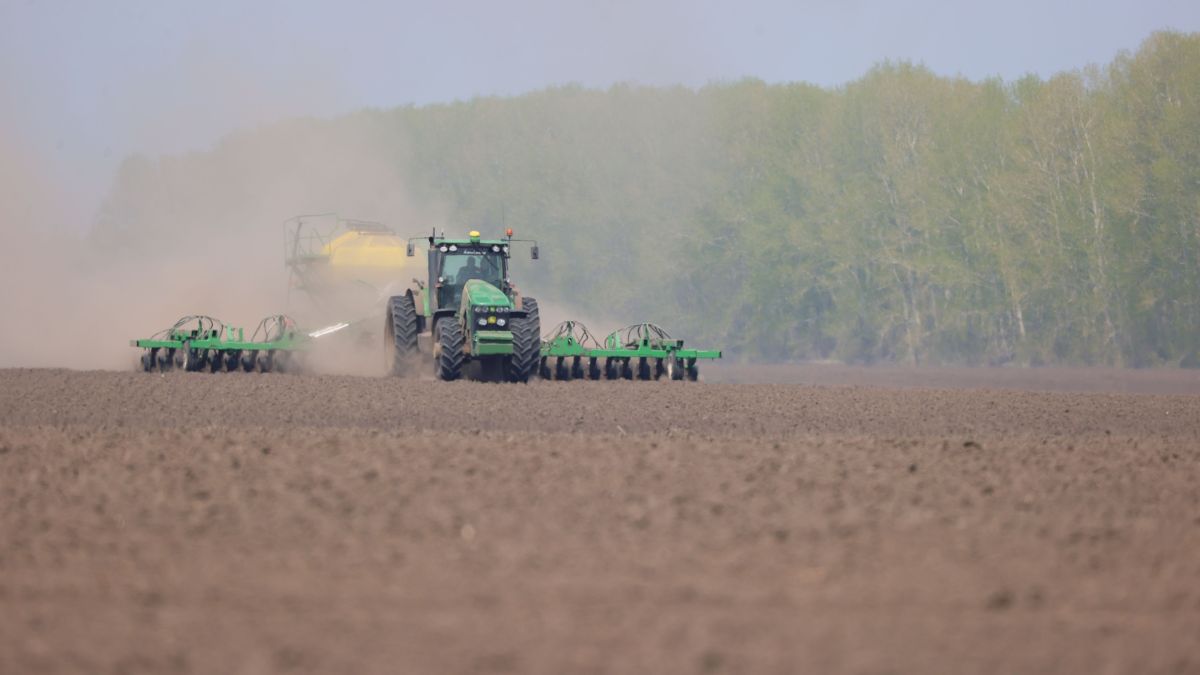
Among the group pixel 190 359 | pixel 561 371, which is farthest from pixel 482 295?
pixel 190 359

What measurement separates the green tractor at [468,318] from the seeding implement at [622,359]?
81 centimetres

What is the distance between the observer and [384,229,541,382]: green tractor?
25.3 metres

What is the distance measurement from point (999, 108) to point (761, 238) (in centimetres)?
980

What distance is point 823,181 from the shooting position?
61344 millimetres

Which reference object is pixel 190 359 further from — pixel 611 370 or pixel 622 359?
pixel 622 359

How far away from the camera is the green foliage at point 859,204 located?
4938 cm

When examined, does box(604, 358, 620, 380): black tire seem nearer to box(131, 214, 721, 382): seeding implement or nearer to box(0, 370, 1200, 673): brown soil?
box(131, 214, 721, 382): seeding implement

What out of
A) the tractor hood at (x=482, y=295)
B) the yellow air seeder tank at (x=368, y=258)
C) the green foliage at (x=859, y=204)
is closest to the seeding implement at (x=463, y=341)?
the tractor hood at (x=482, y=295)

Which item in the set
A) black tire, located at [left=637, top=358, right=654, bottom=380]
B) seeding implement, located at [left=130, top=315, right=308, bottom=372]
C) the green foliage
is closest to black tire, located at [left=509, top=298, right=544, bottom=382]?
black tire, located at [left=637, top=358, right=654, bottom=380]

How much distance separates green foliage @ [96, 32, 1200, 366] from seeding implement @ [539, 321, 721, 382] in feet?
78.6

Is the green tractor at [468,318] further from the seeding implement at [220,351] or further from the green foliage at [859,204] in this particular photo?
the green foliage at [859,204]

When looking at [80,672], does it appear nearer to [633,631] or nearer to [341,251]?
[633,631]

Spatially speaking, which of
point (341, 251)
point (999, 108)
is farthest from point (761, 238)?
point (341, 251)

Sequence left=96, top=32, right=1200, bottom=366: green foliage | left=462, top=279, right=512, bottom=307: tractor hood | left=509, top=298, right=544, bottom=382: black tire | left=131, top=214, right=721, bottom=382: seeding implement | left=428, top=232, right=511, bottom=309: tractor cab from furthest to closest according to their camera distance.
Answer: left=96, top=32, right=1200, bottom=366: green foliage < left=428, top=232, right=511, bottom=309: tractor cab < left=131, top=214, right=721, bottom=382: seeding implement < left=509, top=298, right=544, bottom=382: black tire < left=462, top=279, right=512, bottom=307: tractor hood
